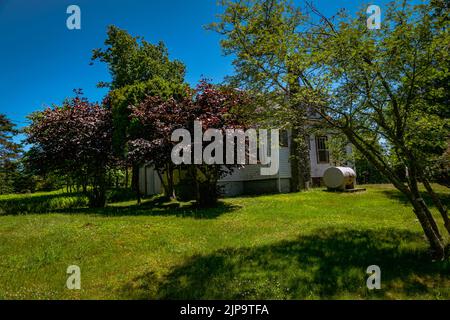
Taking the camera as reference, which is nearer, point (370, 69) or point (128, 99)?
point (370, 69)

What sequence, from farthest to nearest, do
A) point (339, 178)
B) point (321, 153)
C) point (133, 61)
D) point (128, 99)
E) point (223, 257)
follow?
point (133, 61) → point (321, 153) → point (339, 178) → point (128, 99) → point (223, 257)

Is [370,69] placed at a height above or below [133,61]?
below

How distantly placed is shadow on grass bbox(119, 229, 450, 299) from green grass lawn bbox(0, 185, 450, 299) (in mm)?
16

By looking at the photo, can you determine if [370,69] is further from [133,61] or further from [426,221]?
[133,61]

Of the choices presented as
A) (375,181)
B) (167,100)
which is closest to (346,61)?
(167,100)

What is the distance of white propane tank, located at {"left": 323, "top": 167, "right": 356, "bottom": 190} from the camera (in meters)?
16.9

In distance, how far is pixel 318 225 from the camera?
357 inches

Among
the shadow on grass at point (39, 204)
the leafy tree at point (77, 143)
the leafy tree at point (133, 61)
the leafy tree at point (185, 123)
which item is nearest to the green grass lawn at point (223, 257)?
the leafy tree at point (185, 123)

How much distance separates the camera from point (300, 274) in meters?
5.31

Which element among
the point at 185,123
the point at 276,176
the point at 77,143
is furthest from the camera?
the point at 276,176

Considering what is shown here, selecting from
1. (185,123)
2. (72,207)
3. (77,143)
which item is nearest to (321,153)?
(185,123)

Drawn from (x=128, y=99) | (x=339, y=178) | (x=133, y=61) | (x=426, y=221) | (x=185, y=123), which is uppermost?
(x=133, y=61)

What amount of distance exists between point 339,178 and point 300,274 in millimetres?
12553
